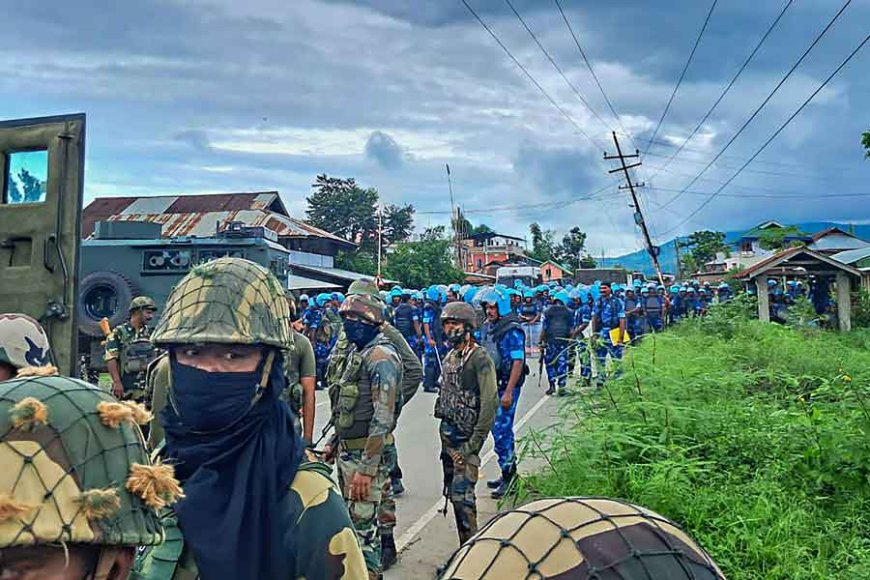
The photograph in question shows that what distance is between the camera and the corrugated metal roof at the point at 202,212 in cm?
3105

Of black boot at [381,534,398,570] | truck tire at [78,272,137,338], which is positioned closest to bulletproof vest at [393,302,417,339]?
truck tire at [78,272,137,338]

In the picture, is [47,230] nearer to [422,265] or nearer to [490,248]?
[422,265]

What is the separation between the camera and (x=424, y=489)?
698cm

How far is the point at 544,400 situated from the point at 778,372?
187 inches

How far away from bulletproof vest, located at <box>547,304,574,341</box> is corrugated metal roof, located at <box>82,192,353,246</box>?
19.4 meters

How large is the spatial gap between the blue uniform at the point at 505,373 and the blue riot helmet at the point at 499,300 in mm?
271

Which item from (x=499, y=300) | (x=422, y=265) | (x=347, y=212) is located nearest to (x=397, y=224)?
(x=347, y=212)

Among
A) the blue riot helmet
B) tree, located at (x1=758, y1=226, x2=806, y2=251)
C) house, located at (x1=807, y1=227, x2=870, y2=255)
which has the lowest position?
the blue riot helmet

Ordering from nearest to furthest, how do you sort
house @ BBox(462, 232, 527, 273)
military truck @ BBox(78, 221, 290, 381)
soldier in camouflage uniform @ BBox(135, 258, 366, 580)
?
soldier in camouflage uniform @ BBox(135, 258, 366, 580) < military truck @ BBox(78, 221, 290, 381) < house @ BBox(462, 232, 527, 273)

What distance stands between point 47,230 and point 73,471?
2.83 metres

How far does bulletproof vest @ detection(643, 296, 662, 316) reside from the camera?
58.0 feet

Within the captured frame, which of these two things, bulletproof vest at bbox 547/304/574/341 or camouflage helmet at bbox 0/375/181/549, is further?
bulletproof vest at bbox 547/304/574/341

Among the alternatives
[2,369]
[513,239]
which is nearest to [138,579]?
[2,369]

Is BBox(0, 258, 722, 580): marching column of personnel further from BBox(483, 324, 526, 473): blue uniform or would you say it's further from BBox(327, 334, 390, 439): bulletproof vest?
BBox(483, 324, 526, 473): blue uniform
